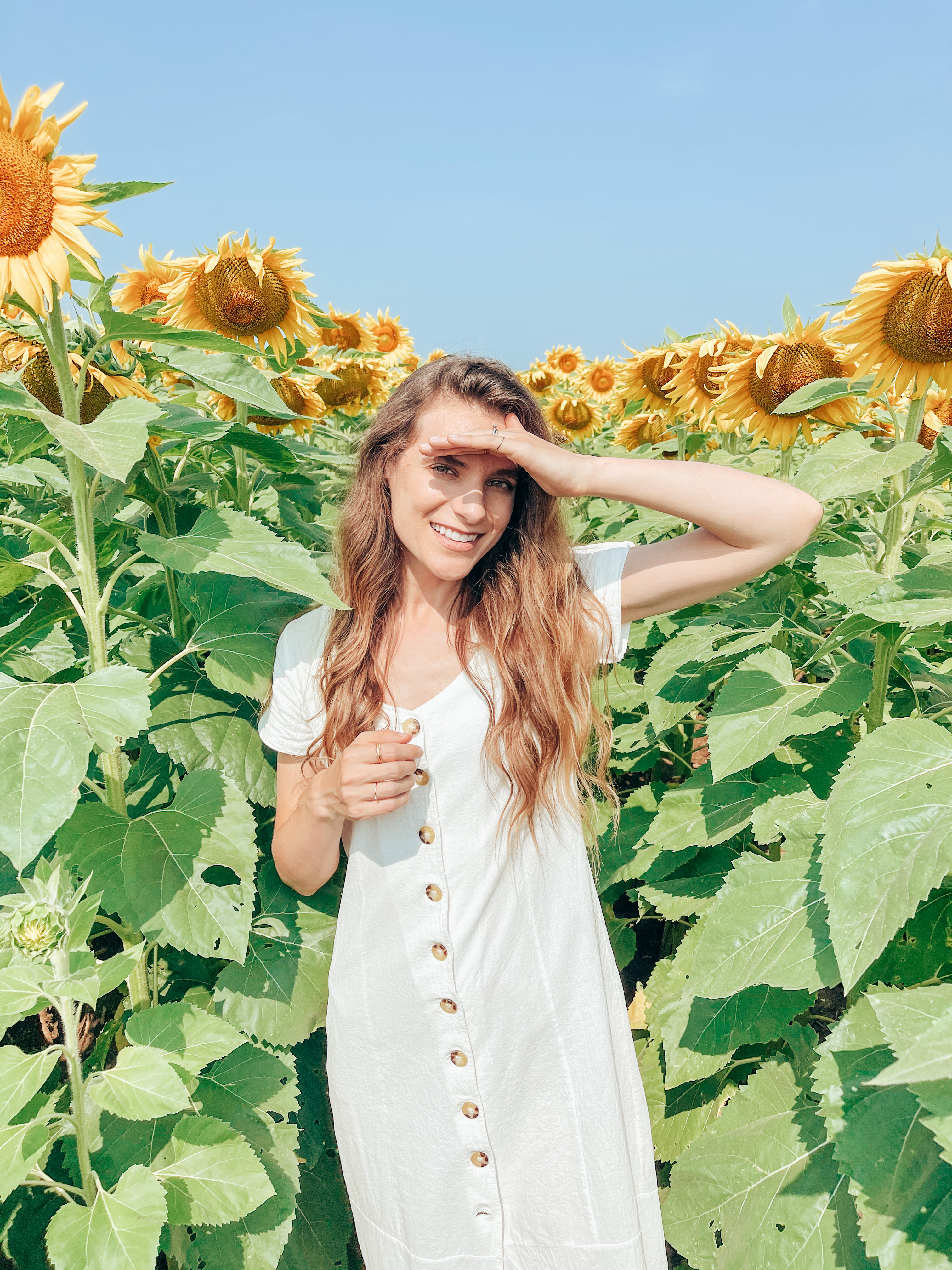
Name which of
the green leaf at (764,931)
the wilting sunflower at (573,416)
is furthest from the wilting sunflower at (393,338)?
the green leaf at (764,931)

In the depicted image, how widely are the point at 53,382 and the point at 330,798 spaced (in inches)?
39.6

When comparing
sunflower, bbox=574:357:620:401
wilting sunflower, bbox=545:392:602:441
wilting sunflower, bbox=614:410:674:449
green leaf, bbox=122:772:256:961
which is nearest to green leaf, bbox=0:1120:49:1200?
green leaf, bbox=122:772:256:961

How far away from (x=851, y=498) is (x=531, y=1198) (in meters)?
1.85

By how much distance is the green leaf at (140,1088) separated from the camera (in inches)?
50.6

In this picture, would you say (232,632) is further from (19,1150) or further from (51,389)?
(19,1150)

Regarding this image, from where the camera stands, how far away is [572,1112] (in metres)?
1.73

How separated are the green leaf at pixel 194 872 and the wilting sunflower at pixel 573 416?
14.8 ft

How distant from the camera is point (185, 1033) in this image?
4.71 feet

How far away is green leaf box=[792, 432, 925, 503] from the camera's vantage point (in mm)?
1757

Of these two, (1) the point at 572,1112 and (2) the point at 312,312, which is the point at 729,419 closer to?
(2) the point at 312,312

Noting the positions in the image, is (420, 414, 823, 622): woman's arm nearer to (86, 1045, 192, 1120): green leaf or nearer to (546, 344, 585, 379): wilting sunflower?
(86, 1045, 192, 1120): green leaf

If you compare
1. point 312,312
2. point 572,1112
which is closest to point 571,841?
point 572,1112

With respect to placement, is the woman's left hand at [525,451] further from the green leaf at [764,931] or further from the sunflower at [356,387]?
the sunflower at [356,387]

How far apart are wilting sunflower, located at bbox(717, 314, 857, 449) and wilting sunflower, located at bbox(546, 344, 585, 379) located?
499 cm
